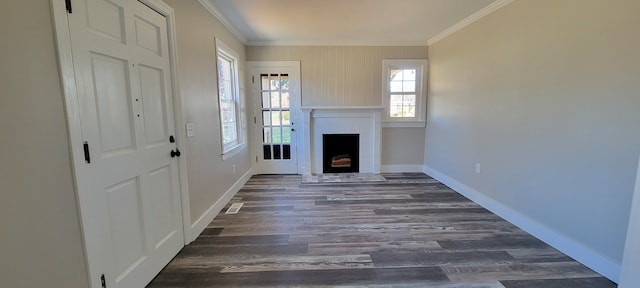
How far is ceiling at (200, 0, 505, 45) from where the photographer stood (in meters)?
2.92

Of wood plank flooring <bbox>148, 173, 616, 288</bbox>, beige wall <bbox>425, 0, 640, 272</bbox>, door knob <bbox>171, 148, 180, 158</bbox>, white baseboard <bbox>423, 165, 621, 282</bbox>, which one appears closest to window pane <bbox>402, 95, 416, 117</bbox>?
beige wall <bbox>425, 0, 640, 272</bbox>

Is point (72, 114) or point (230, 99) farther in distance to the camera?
point (230, 99)

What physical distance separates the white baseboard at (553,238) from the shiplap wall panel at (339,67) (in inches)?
90.5

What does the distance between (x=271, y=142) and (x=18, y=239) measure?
12.8ft

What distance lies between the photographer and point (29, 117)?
1.10 metres

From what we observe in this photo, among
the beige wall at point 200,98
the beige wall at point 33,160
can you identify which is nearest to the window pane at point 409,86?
the beige wall at point 200,98

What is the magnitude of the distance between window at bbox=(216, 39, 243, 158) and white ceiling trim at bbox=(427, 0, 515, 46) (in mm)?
3228

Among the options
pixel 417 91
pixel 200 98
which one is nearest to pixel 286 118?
pixel 200 98

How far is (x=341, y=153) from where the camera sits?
501 cm

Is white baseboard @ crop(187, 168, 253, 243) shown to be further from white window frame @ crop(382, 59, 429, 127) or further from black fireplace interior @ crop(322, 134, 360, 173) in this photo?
white window frame @ crop(382, 59, 429, 127)

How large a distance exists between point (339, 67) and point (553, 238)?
12.1ft

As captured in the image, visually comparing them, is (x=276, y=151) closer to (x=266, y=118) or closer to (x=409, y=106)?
(x=266, y=118)

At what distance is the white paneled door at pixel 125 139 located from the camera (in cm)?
140

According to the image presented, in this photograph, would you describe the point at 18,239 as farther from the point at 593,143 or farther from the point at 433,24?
the point at 433,24
